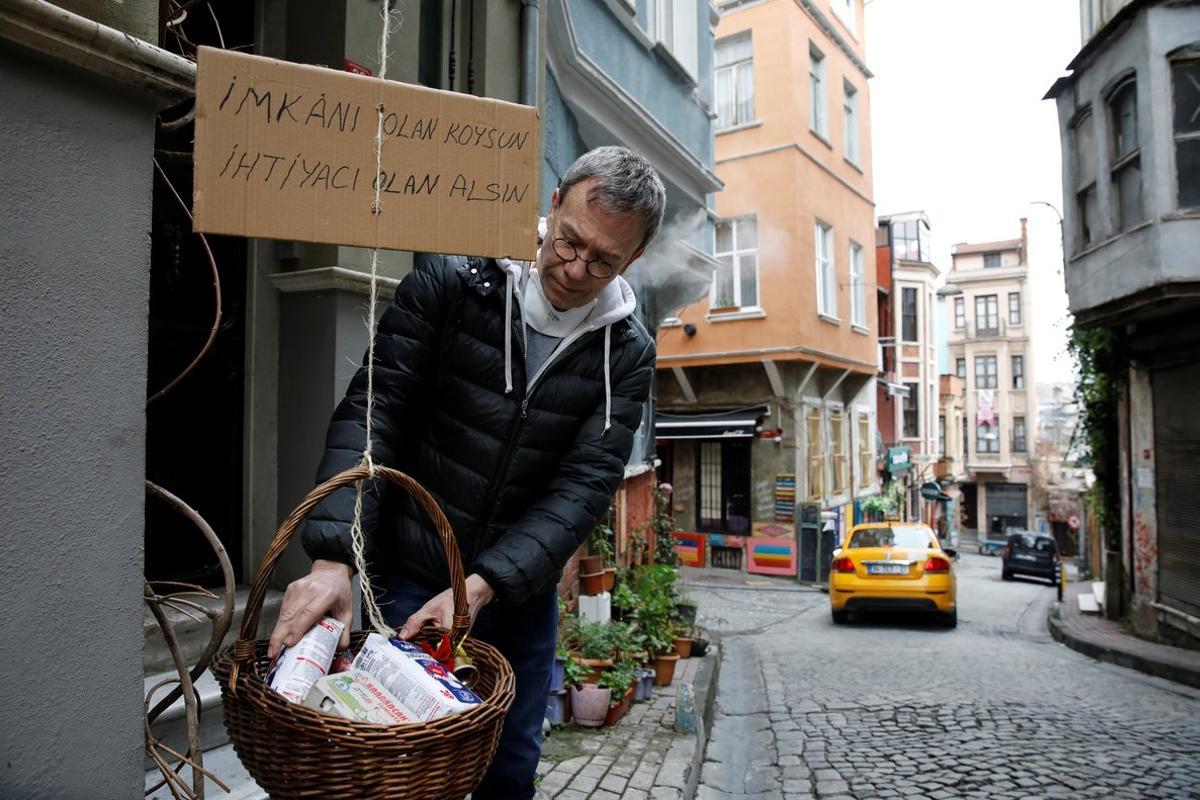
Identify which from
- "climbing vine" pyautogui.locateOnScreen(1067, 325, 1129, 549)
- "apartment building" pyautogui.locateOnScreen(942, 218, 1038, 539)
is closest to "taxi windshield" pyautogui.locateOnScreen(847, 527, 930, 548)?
"climbing vine" pyautogui.locateOnScreen(1067, 325, 1129, 549)

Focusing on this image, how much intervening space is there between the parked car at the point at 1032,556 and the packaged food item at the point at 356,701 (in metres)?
24.4

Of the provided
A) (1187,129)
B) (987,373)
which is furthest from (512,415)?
(987,373)

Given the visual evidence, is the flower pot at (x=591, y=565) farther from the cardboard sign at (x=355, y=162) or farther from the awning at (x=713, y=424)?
the awning at (x=713, y=424)

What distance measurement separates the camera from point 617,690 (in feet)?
16.7

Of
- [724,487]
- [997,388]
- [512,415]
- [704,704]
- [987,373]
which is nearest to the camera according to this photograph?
[512,415]

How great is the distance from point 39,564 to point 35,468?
0.20 metres

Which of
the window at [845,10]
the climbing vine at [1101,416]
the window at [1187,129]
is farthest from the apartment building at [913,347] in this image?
the window at [1187,129]

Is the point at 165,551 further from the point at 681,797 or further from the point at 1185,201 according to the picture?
the point at 1185,201

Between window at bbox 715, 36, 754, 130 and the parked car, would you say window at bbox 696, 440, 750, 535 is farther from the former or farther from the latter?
the parked car

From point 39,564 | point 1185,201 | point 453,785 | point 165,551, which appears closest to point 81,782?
point 39,564

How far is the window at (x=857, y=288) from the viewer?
20.1m

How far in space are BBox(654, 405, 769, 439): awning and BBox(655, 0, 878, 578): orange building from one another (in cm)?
3

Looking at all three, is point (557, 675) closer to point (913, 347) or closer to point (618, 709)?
point (618, 709)

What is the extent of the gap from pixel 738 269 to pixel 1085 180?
781 cm
